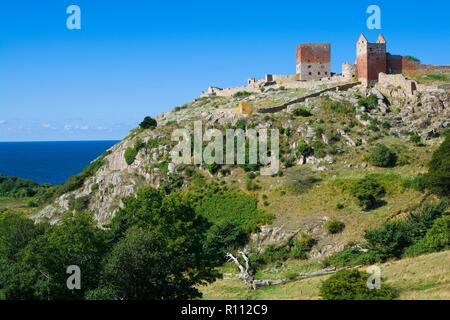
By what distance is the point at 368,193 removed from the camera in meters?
53.7

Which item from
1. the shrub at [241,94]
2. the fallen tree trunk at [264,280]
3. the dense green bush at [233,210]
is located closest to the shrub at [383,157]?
the dense green bush at [233,210]

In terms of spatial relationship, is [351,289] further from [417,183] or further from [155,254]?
[417,183]

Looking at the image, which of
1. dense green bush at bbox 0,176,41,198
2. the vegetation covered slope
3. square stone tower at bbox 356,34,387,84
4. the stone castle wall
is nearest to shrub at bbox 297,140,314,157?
the vegetation covered slope

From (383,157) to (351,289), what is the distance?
26472 mm

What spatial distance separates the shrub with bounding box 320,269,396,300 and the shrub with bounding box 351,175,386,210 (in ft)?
60.3

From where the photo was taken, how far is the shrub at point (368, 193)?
5378 centimetres

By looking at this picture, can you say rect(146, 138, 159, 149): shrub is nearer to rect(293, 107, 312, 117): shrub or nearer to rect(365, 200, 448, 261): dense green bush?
rect(293, 107, 312, 117): shrub

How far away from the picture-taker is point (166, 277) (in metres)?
36.8

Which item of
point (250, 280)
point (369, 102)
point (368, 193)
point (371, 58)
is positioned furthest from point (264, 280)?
point (371, 58)

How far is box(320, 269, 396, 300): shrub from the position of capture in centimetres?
3350

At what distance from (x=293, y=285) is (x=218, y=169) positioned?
23.5 metres
